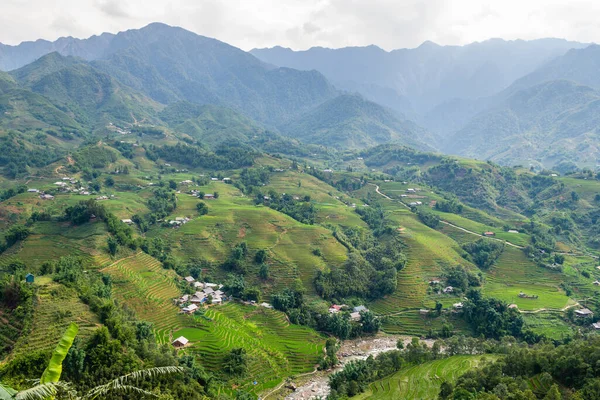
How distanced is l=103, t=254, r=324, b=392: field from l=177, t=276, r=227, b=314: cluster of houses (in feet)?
3.54

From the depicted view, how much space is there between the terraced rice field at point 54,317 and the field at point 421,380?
985 inches

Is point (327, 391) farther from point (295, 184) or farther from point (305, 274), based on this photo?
point (295, 184)

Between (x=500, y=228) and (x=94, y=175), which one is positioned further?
(x=94, y=175)

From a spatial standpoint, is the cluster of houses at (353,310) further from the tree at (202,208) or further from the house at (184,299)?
the tree at (202,208)

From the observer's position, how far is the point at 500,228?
81375 millimetres

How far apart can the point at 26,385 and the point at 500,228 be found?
83.4 metres

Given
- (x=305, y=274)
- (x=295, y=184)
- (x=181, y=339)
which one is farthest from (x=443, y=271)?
(x=295, y=184)

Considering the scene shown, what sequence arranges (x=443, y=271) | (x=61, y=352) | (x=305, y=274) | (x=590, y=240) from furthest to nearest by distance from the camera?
(x=590, y=240), (x=443, y=271), (x=305, y=274), (x=61, y=352)

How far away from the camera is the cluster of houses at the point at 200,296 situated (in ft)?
155

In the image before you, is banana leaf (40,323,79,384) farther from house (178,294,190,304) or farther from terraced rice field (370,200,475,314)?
terraced rice field (370,200,475,314)

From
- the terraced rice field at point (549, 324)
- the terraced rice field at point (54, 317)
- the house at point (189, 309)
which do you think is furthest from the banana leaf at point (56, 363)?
the terraced rice field at point (549, 324)

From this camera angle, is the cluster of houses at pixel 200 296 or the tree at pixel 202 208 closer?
the cluster of houses at pixel 200 296

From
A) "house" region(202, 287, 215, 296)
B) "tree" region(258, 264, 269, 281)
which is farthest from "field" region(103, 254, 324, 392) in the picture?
"tree" region(258, 264, 269, 281)

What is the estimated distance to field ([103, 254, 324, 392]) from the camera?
3991 cm
